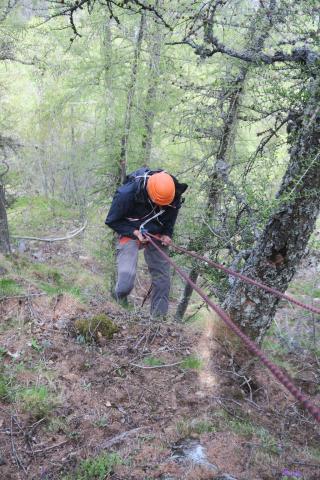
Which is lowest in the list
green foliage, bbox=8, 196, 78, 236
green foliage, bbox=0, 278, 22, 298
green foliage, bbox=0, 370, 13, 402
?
green foliage, bbox=8, 196, 78, 236

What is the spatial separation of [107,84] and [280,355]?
21.5ft

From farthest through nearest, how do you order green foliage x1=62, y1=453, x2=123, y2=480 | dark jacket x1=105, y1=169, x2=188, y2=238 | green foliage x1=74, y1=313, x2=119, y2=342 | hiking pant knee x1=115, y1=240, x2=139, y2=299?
hiking pant knee x1=115, y1=240, x2=139, y2=299 → dark jacket x1=105, y1=169, x2=188, y2=238 → green foliage x1=74, y1=313, x2=119, y2=342 → green foliage x1=62, y1=453, x2=123, y2=480

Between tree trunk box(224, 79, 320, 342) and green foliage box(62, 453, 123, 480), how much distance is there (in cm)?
217

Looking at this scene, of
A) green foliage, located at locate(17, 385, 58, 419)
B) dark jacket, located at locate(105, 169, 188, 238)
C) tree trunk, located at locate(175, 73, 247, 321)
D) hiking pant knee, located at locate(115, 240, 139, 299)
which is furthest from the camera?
tree trunk, located at locate(175, 73, 247, 321)

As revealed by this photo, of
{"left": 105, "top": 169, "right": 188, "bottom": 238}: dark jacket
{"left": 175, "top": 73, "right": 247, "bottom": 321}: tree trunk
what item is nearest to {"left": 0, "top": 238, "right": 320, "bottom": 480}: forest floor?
{"left": 105, "top": 169, "right": 188, "bottom": 238}: dark jacket

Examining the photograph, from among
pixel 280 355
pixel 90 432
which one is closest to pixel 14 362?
pixel 90 432

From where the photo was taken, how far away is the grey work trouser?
6.52 m

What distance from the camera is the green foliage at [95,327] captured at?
5090mm

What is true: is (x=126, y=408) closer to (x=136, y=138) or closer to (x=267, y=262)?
(x=267, y=262)

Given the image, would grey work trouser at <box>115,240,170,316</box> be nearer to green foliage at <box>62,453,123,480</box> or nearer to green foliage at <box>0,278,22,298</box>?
green foliage at <box>0,278,22,298</box>

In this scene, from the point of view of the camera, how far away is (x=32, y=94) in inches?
790

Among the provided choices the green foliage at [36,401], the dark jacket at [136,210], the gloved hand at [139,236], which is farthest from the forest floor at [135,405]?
the dark jacket at [136,210]

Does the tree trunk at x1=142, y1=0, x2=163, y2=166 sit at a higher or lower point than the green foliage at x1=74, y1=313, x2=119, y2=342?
higher

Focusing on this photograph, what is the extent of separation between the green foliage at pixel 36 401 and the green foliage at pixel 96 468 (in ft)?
2.56
